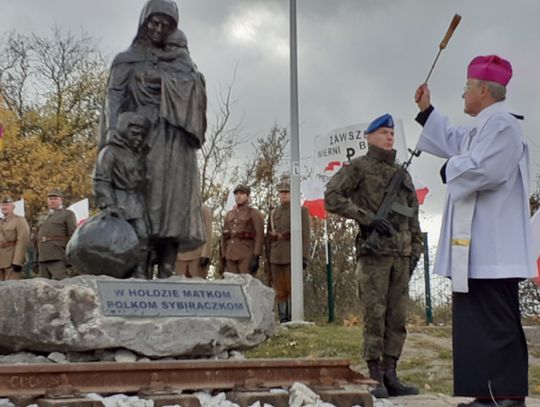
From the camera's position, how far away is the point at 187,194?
6727mm

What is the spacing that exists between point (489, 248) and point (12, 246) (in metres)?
9.71

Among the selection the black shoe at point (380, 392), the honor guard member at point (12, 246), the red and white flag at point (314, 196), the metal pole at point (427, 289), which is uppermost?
the red and white flag at point (314, 196)

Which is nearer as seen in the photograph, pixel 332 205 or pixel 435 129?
pixel 435 129

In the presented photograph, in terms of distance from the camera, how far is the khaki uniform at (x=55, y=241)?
1198 centimetres

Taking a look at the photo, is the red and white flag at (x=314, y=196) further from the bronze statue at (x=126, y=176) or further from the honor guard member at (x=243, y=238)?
the bronze statue at (x=126, y=176)

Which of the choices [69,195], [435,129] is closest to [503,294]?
[435,129]

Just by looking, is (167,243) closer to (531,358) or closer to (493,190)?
(493,190)

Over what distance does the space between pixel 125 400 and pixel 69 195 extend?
2026 cm

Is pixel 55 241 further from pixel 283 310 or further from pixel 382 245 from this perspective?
pixel 382 245

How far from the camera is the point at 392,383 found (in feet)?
19.9

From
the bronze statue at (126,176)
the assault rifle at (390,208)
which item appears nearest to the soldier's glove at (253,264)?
the bronze statue at (126,176)

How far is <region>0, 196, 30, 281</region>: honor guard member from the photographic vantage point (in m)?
12.6

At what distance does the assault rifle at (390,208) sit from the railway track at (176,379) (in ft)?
3.77

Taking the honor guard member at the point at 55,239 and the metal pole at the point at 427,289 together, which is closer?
the honor guard member at the point at 55,239
